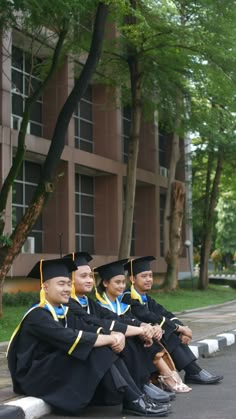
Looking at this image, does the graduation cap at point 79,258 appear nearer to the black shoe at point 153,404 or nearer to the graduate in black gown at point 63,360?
the graduate in black gown at point 63,360

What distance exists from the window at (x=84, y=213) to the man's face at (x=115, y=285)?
21.1 metres

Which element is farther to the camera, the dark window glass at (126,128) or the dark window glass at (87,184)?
the dark window glass at (126,128)

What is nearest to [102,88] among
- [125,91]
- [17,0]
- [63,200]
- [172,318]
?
[125,91]

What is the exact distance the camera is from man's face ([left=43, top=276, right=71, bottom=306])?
624 cm

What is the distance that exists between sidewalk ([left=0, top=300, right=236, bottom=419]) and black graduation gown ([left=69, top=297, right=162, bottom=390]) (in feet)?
3.19

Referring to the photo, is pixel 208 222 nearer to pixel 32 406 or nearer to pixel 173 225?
pixel 173 225

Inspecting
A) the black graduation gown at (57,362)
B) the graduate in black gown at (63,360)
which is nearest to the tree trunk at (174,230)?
the graduate in black gown at (63,360)

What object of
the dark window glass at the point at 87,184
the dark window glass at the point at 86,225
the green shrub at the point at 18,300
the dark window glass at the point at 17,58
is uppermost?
the dark window glass at the point at 17,58

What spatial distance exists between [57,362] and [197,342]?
18.4 feet

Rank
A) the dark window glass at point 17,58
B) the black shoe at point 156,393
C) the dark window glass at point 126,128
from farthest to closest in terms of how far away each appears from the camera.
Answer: the dark window glass at point 126,128, the dark window glass at point 17,58, the black shoe at point 156,393

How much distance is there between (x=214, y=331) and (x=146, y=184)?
19.7m

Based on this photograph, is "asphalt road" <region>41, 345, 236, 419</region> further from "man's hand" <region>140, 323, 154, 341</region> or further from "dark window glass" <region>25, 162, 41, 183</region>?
"dark window glass" <region>25, 162, 41, 183</region>

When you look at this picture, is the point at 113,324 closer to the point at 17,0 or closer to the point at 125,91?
the point at 17,0

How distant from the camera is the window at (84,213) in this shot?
1135 inches
